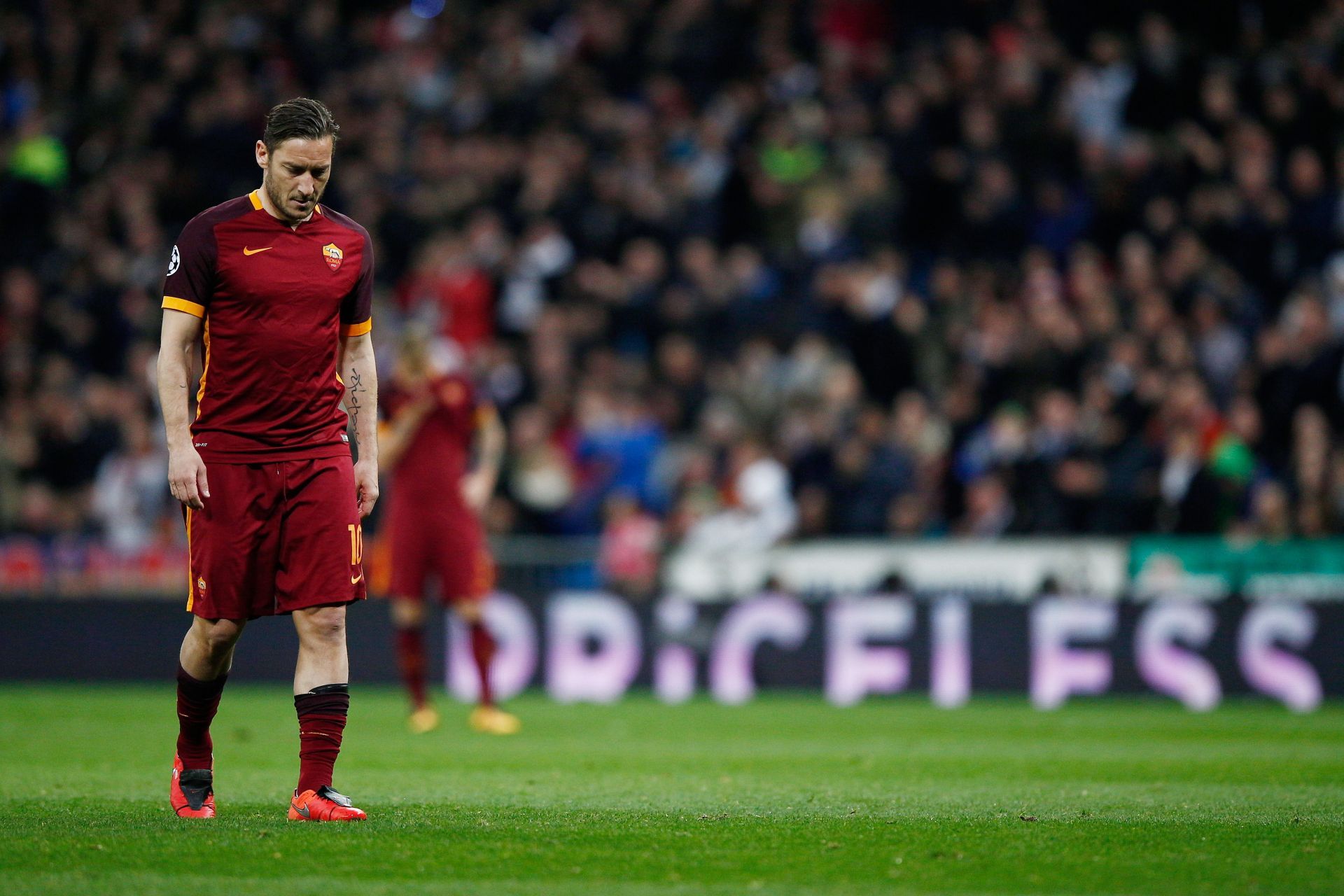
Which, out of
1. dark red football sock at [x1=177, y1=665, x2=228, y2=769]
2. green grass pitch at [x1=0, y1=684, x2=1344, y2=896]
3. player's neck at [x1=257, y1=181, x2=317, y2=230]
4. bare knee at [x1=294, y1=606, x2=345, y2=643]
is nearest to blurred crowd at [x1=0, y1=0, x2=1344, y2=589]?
green grass pitch at [x1=0, y1=684, x2=1344, y2=896]

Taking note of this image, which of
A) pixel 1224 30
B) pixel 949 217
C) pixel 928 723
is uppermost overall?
pixel 1224 30

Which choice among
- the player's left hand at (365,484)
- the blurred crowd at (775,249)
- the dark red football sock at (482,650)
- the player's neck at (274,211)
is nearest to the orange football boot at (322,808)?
the player's left hand at (365,484)

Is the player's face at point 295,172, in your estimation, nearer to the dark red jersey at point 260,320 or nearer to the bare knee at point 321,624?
the dark red jersey at point 260,320

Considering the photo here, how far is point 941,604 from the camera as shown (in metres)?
13.8

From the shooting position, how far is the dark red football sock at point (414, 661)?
11375 mm

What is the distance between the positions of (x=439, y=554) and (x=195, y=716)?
5.24 metres

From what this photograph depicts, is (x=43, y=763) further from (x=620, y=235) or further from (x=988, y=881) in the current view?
(x=620, y=235)

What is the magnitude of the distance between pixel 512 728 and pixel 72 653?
6.04 m

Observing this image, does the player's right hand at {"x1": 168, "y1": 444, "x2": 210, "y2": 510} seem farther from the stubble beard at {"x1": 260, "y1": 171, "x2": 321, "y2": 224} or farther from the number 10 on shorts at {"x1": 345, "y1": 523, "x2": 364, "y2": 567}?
the stubble beard at {"x1": 260, "y1": 171, "x2": 321, "y2": 224}

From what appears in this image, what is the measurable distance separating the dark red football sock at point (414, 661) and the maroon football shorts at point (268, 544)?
5.41 metres

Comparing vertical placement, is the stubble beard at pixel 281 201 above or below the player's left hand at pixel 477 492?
above

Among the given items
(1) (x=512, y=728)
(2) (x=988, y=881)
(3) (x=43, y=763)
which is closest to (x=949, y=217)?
(1) (x=512, y=728)

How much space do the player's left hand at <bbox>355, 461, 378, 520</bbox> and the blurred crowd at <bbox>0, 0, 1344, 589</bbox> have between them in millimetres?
8618

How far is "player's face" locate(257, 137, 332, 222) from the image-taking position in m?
5.89
